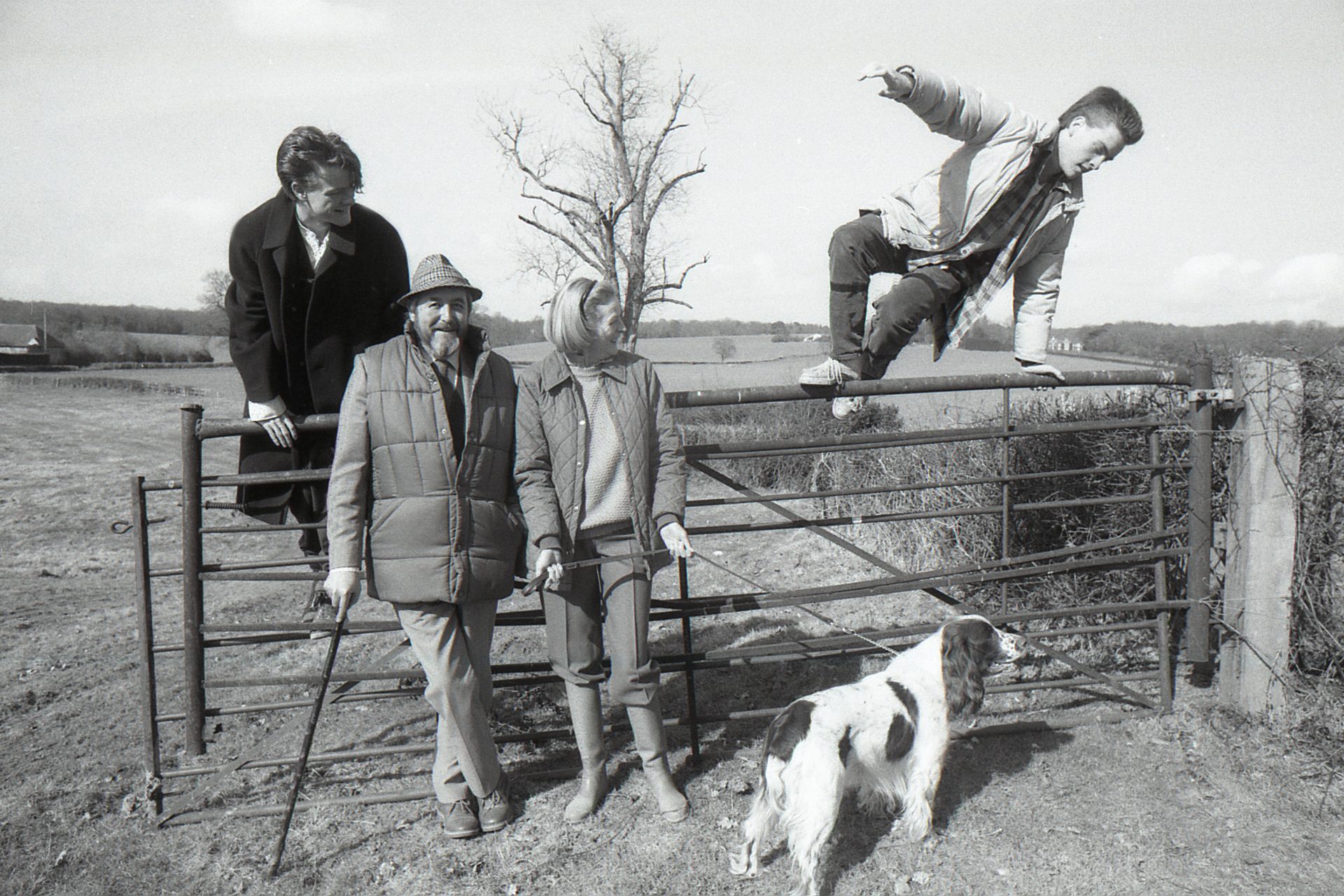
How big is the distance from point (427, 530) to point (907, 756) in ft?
6.40

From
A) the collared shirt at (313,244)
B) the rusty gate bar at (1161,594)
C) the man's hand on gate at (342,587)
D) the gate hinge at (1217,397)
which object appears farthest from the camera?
the rusty gate bar at (1161,594)

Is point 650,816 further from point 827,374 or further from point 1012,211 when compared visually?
point 1012,211

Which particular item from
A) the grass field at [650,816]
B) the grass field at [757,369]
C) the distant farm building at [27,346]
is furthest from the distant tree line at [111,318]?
the grass field at [650,816]

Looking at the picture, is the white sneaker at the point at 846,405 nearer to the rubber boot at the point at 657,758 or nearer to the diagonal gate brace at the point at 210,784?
the rubber boot at the point at 657,758

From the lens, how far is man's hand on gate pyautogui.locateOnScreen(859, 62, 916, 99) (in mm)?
3057

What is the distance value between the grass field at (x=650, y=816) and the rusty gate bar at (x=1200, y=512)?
1.18ft

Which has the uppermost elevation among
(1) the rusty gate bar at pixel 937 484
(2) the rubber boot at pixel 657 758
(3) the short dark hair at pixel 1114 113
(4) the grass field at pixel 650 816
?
(3) the short dark hair at pixel 1114 113

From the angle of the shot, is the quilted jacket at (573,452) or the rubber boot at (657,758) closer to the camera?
the quilted jacket at (573,452)

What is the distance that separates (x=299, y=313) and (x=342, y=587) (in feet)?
3.77

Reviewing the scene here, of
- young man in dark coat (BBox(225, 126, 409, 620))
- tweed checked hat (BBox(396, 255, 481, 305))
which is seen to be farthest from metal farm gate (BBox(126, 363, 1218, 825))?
tweed checked hat (BBox(396, 255, 481, 305))

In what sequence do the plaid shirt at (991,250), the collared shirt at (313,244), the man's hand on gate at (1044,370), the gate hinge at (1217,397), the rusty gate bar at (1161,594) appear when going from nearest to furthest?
1. the collared shirt at (313,244)
2. the plaid shirt at (991,250)
3. the man's hand on gate at (1044,370)
4. the gate hinge at (1217,397)
5. the rusty gate bar at (1161,594)

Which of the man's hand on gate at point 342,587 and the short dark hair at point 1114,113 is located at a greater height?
the short dark hair at point 1114,113

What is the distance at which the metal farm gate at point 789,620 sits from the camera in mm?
3422

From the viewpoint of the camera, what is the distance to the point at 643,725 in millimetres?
3176
